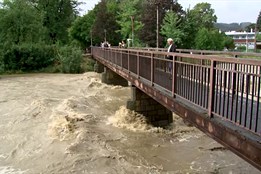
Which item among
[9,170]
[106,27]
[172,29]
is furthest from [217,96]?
[106,27]

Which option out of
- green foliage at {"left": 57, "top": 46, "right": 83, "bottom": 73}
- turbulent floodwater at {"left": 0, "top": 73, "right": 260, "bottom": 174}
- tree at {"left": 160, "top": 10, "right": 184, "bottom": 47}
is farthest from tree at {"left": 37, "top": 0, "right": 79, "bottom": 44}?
turbulent floodwater at {"left": 0, "top": 73, "right": 260, "bottom": 174}

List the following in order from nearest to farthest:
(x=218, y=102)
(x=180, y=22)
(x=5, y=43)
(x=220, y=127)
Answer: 1. (x=220, y=127)
2. (x=218, y=102)
3. (x=5, y=43)
4. (x=180, y=22)

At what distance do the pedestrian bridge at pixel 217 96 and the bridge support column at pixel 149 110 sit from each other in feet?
12.8

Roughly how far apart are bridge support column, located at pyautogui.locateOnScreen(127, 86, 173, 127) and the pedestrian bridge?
3.89 meters

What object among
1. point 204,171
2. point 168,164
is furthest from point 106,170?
point 204,171

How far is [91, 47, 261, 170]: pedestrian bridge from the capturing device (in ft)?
15.8

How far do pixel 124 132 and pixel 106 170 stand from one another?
4.02 m

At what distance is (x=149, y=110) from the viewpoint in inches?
557

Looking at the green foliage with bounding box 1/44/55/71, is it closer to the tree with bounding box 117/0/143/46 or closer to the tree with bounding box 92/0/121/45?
the tree with bounding box 117/0/143/46

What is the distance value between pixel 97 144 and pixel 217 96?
648 centimetres

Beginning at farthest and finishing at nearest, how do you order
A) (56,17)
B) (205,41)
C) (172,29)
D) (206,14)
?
(206,14)
(56,17)
(205,41)
(172,29)

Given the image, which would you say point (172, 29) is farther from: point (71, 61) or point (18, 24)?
point (18, 24)

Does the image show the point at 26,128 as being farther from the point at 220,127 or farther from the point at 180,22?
the point at 180,22

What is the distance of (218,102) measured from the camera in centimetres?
627
